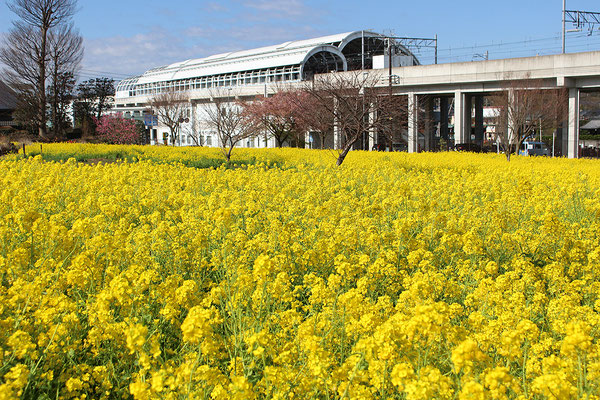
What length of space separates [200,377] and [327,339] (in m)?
0.93

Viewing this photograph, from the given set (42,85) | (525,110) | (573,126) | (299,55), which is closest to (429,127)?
(573,126)

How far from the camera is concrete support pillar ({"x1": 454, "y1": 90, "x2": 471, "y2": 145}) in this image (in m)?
38.8

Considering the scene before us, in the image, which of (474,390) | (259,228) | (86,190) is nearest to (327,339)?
(474,390)

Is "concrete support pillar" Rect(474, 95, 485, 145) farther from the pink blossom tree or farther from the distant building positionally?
the pink blossom tree

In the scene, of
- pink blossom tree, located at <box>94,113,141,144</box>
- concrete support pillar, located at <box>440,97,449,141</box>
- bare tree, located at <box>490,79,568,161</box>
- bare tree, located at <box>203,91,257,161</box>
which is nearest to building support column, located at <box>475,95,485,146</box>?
concrete support pillar, located at <box>440,97,449,141</box>

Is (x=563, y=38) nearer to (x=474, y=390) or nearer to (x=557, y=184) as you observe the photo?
(x=557, y=184)

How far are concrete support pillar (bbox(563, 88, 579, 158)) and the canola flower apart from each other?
2961 centimetres

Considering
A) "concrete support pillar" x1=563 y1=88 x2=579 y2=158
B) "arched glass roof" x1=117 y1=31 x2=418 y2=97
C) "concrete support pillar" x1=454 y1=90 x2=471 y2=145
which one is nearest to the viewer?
"concrete support pillar" x1=563 y1=88 x2=579 y2=158

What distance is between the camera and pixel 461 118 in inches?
1565

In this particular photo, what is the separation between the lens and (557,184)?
1027 centimetres

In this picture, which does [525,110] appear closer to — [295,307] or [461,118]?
[461,118]

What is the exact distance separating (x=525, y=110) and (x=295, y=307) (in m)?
24.5

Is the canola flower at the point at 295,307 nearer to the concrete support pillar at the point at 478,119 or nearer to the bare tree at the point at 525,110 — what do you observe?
the bare tree at the point at 525,110

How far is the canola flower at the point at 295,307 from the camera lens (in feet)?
7.91
